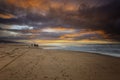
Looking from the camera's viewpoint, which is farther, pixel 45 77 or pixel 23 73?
pixel 23 73

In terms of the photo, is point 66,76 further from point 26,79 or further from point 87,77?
point 26,79

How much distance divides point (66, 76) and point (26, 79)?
6.57 feet

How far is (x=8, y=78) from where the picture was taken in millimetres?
6258

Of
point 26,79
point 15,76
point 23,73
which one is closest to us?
point 26,79

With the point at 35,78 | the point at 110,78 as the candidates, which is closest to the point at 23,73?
the point at 35,78

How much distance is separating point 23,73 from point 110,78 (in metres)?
4.56

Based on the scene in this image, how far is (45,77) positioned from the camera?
655 centimetres

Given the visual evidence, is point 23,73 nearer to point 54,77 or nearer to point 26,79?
point 26,79

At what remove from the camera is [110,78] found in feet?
21.6

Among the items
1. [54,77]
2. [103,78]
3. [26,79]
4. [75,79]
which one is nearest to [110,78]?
[103,78]

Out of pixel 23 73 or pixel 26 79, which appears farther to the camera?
pixel 23 73

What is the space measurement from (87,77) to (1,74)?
4450 mm

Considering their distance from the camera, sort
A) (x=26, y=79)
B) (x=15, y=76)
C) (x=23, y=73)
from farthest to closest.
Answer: (x=23, y=73)
(x=15, y=76)
(x=26, y=79)

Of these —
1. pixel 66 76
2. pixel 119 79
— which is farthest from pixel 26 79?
pixel 119 79
